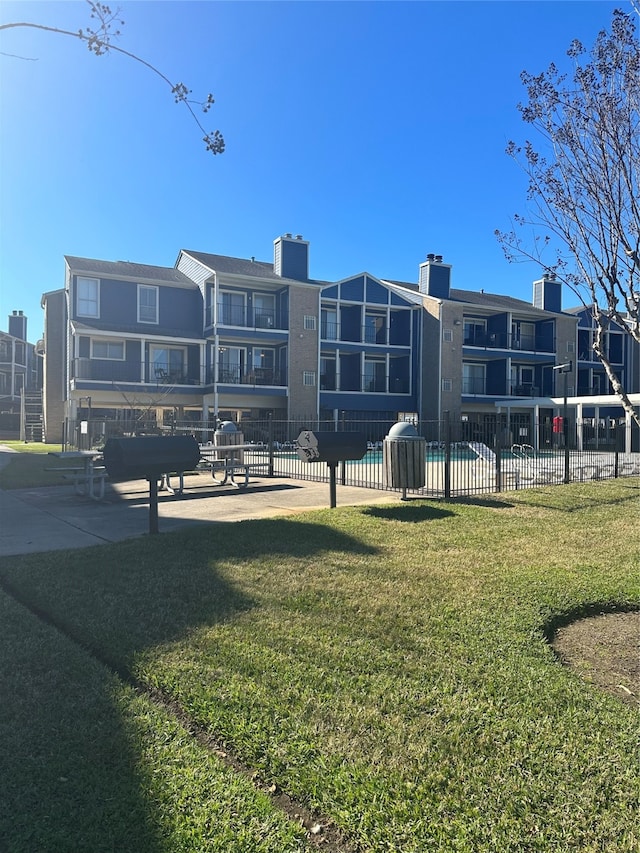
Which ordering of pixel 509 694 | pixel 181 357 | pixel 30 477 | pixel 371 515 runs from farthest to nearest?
pixel 181 357 < pixel 30 477 < pixel 371 515 < pixel 509 694

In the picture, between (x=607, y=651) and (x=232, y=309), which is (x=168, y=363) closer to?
(x=232, y=309)

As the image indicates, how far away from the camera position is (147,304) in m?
31.9

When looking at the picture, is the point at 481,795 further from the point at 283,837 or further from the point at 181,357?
the point at 181,357

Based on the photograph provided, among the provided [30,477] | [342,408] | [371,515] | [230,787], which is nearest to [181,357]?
[342,408]

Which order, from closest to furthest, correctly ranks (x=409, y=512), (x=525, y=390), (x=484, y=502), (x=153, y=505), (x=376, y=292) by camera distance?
(x=153, y=505) → (x=409, y=512) → (x=484, y=502) → (x=376, y=292) → (x=525, y=390)

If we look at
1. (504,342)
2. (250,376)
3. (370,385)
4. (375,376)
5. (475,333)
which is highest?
(475,333)

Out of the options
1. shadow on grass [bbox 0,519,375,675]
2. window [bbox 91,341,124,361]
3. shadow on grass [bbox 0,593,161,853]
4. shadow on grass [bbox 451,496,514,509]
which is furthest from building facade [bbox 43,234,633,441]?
shadow on grass [bbox 0,593,161,853]

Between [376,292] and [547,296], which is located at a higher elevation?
[547,296]

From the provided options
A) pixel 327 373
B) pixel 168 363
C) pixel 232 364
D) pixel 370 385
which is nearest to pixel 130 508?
pixel 168 363

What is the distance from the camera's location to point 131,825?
2.30m

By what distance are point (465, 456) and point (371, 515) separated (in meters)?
5.23

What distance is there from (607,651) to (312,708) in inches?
89.9

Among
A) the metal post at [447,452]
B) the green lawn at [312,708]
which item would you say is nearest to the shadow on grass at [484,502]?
the metal post at [447,452]

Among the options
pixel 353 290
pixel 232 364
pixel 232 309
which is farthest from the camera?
pixel 353 290
